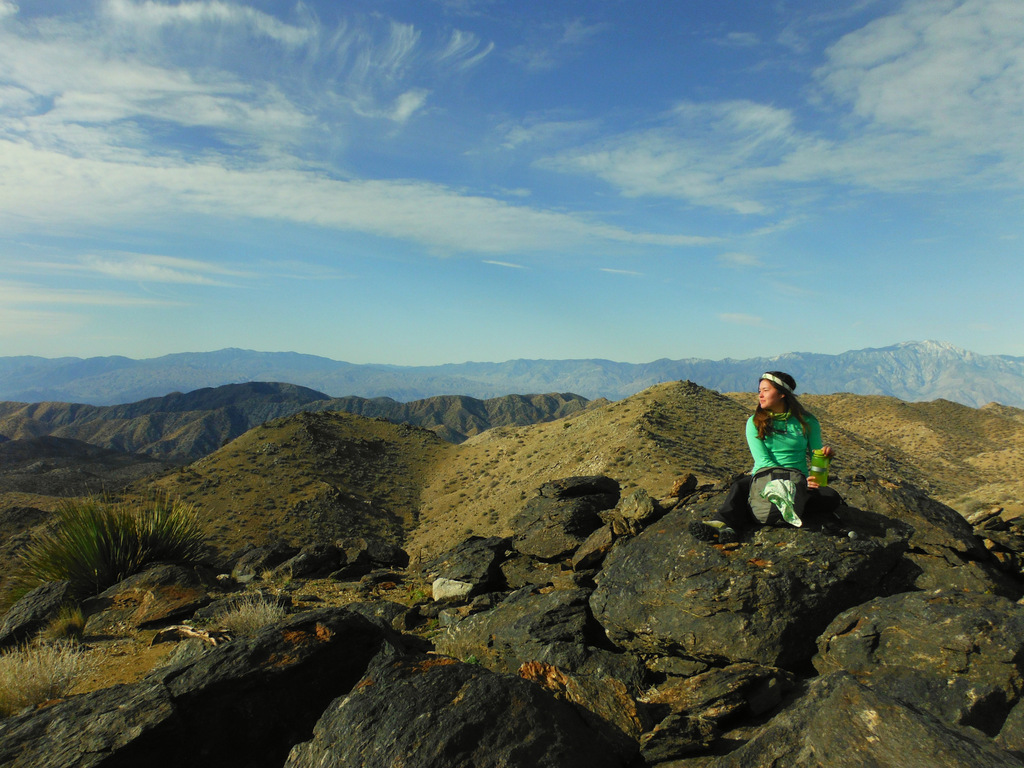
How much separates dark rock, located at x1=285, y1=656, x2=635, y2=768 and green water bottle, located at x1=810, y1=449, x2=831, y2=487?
11.6 ft

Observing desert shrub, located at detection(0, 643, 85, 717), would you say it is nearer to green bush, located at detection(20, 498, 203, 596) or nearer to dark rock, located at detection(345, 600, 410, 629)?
dark rock, located at detection(345, 600, 410, 629)

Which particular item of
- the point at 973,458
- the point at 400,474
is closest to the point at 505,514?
the point at 400,474

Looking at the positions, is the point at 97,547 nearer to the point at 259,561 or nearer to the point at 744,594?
the point at 259,561

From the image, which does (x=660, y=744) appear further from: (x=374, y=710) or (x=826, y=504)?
(x=826, y=504)

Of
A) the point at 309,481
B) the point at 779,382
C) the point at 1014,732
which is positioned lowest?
the point at 309,481

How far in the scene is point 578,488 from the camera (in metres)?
11.5

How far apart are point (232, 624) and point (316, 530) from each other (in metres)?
26.7

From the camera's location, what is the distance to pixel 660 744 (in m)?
3.93

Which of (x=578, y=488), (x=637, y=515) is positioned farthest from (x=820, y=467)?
(x=578, y=488)

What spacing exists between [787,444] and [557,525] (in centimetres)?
505

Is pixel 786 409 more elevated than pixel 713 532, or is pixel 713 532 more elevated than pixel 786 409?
pixel 786 409

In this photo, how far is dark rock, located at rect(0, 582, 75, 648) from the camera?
28.1 feet

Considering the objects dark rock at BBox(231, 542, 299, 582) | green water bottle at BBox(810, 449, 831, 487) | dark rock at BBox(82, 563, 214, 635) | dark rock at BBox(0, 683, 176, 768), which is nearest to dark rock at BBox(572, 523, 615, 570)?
green water bottle at BBox(810, 449, 831, 487)

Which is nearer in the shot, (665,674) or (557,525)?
(665,674)
